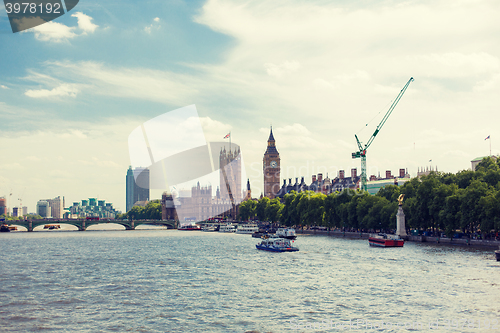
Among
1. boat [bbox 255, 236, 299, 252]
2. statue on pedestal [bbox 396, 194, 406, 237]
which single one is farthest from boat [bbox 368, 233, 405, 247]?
boat [bbox 255, 236, 299, 252]

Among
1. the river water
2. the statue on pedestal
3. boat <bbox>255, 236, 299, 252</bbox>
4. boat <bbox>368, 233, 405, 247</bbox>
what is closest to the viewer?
the river water

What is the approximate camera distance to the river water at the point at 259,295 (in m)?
35.7

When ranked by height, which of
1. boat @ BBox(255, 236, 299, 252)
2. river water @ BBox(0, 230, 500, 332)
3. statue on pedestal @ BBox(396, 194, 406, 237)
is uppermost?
statue on pedestal @ BBox(396, 194, 406, 237)

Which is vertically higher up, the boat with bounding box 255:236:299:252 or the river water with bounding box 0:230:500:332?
the boat with bounding box 255:236:299:252

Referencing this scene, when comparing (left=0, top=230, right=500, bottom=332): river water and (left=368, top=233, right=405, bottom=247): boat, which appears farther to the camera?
(left=368, top=233, right=405, bottom=247): boat

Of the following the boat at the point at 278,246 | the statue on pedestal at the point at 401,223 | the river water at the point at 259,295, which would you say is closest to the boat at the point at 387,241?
the statue on pedestal at the point at 401,223

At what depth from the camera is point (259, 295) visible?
152 ft

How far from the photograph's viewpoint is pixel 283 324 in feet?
116

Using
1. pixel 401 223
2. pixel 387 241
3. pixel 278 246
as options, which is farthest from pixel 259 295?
pixel 401 223

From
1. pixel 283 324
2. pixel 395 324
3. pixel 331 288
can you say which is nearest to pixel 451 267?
pixel 331 288

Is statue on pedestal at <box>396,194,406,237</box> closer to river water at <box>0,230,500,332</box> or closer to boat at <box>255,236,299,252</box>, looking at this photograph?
boat at <box>255,236,299,252</box>

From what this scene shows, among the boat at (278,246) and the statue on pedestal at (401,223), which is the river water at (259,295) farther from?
the statue on pedestal at (401,223)

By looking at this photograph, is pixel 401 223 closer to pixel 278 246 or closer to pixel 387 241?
pixel 387 241

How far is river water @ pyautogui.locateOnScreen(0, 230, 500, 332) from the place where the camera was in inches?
1405
